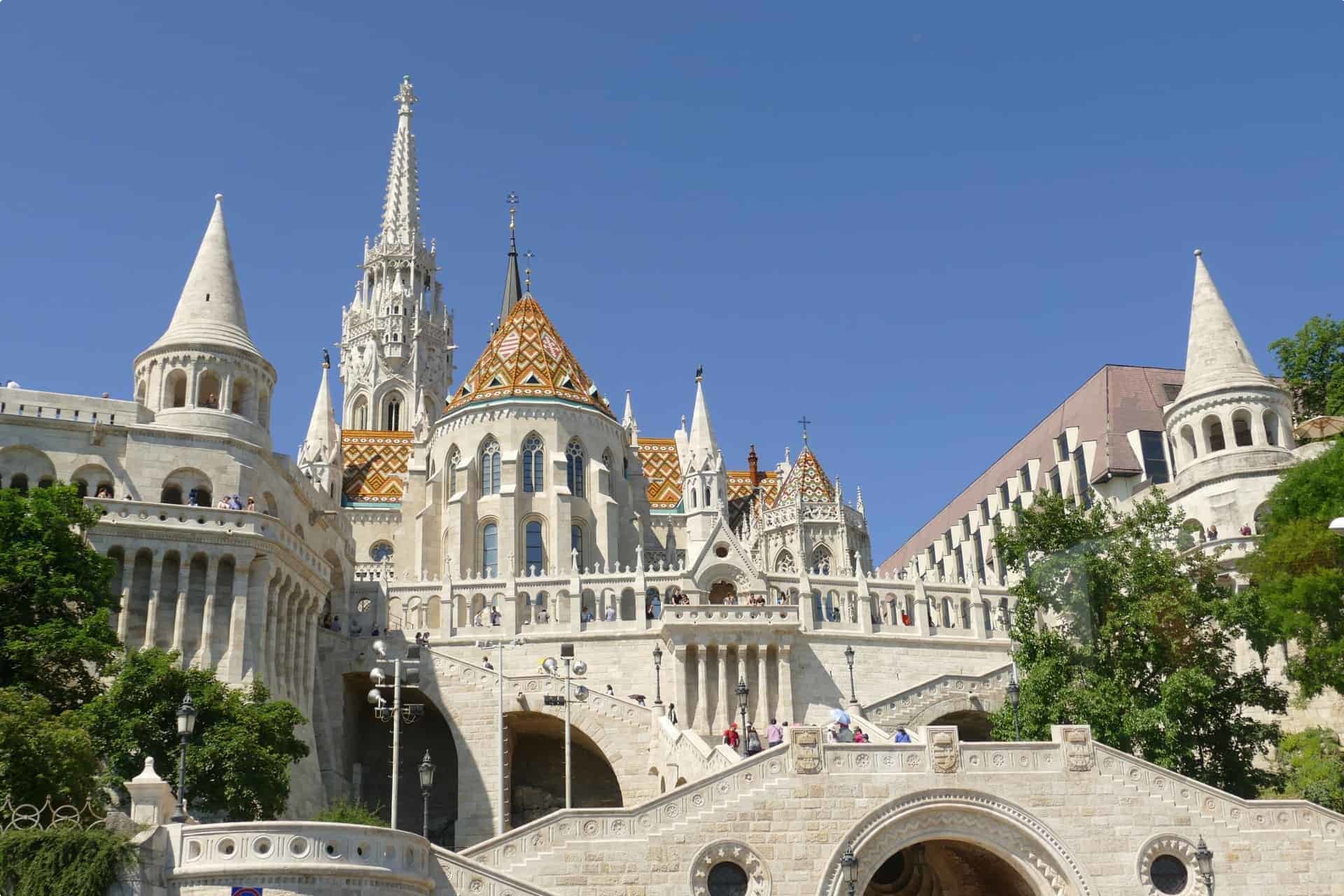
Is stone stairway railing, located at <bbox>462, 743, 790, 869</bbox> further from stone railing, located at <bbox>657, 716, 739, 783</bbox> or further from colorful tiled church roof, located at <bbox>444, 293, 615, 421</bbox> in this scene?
colorful tiled church roof, located at <bbox>444, 293, 615, 421</bbox>

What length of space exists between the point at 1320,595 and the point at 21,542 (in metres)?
32.5

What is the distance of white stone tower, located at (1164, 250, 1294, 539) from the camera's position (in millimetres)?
48500

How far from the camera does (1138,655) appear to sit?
1452 inches

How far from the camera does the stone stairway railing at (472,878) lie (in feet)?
86.3

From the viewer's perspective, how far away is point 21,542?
3388 cm

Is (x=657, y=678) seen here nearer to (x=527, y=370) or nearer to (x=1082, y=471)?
(x=527, y=370)

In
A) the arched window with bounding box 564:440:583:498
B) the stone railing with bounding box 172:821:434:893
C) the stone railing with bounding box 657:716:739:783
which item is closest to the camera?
the stone railing with bounding box 172:821:434:893

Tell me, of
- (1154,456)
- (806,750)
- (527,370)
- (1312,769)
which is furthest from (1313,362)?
(806,750)

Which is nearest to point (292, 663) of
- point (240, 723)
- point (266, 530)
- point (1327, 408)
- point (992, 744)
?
point (266, 530)

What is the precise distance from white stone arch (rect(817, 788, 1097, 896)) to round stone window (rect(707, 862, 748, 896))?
2.42 m

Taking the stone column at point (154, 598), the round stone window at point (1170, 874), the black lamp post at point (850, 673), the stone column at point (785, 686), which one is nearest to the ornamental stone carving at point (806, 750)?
the round stone window at point (1170, 874)

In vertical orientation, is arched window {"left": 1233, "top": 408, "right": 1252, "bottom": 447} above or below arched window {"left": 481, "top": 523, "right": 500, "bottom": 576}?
above

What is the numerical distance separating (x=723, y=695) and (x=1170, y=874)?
16.8 meters

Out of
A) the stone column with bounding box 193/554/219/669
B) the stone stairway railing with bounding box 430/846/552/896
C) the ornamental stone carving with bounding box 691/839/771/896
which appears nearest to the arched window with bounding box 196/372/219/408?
the stone column with bounding box 193/554/219/669
